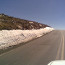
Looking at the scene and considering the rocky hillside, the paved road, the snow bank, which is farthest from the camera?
the rocky hillside

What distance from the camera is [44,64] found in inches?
322

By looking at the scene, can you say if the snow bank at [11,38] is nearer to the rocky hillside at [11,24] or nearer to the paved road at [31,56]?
the paved road at [31,56]

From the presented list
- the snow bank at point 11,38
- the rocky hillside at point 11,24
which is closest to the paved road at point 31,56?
the snow bank at point 11,38

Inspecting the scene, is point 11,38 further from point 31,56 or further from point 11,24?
point 11,24

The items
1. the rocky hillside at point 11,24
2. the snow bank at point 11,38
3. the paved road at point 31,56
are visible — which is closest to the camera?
the paved road at point 31,56

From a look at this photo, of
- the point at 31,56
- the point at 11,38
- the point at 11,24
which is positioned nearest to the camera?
the point at 31,56

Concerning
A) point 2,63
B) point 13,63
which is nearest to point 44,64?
point 13,63

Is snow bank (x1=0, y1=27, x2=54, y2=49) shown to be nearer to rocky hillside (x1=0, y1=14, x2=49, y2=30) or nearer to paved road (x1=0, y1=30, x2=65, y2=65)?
paved road (x1=0, y1=30, x2=65, y2=65)

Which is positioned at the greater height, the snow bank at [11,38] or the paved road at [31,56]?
the snow bank at [11,38]

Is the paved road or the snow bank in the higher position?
the snow bank

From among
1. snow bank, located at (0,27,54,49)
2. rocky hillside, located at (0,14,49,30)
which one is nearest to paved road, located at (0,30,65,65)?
snow bank, located at (0,27,54,49)

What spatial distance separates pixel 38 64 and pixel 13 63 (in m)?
1.43

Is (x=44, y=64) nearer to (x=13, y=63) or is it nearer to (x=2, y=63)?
(x=13, y=63)

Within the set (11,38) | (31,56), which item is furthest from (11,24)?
(31,56)
